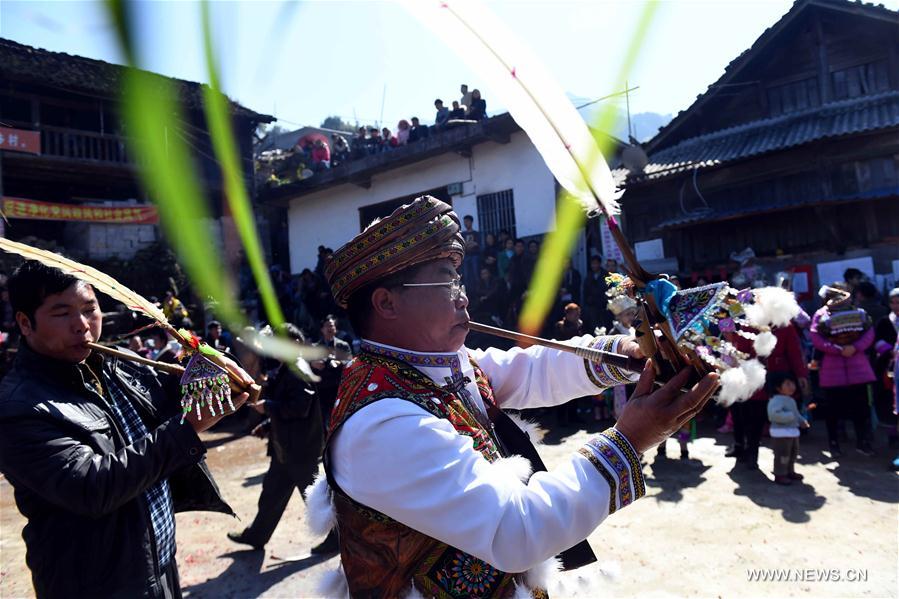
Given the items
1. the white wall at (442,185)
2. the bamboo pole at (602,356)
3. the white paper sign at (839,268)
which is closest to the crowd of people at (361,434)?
the bamboo pole at (602,356)

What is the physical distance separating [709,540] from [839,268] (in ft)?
24.3

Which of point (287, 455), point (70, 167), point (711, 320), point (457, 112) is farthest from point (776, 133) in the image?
point (70, 167)

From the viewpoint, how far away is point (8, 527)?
5.91m

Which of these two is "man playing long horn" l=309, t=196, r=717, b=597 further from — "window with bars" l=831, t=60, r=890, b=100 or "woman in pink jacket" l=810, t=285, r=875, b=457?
"window with bars" l=831, t=60, r=890, b=100

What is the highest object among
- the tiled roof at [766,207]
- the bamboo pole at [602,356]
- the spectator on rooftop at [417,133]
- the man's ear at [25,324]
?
the spectator on rooftop at [417,133]

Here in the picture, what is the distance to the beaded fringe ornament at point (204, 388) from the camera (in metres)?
2.02

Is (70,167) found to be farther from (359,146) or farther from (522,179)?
(522,179)

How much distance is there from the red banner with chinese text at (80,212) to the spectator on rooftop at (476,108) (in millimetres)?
9118

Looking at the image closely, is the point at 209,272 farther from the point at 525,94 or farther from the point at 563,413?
the point at 563,413

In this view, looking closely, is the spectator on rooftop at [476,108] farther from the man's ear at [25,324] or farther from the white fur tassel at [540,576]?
the white fur tassel at [540,576]

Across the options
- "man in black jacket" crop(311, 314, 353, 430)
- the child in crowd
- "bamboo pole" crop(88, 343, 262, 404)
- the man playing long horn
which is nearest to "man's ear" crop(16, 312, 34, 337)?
"bamboo pole" crop(88, 343, 262, 404)

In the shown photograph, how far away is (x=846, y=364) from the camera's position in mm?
6648

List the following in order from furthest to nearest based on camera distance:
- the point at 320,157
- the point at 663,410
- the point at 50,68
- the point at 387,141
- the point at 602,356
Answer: the point at 320,157, the point at 387,141, the point at 50,68, the point at 602,356, the point at 663,410

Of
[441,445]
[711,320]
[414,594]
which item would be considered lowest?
[414,594]
